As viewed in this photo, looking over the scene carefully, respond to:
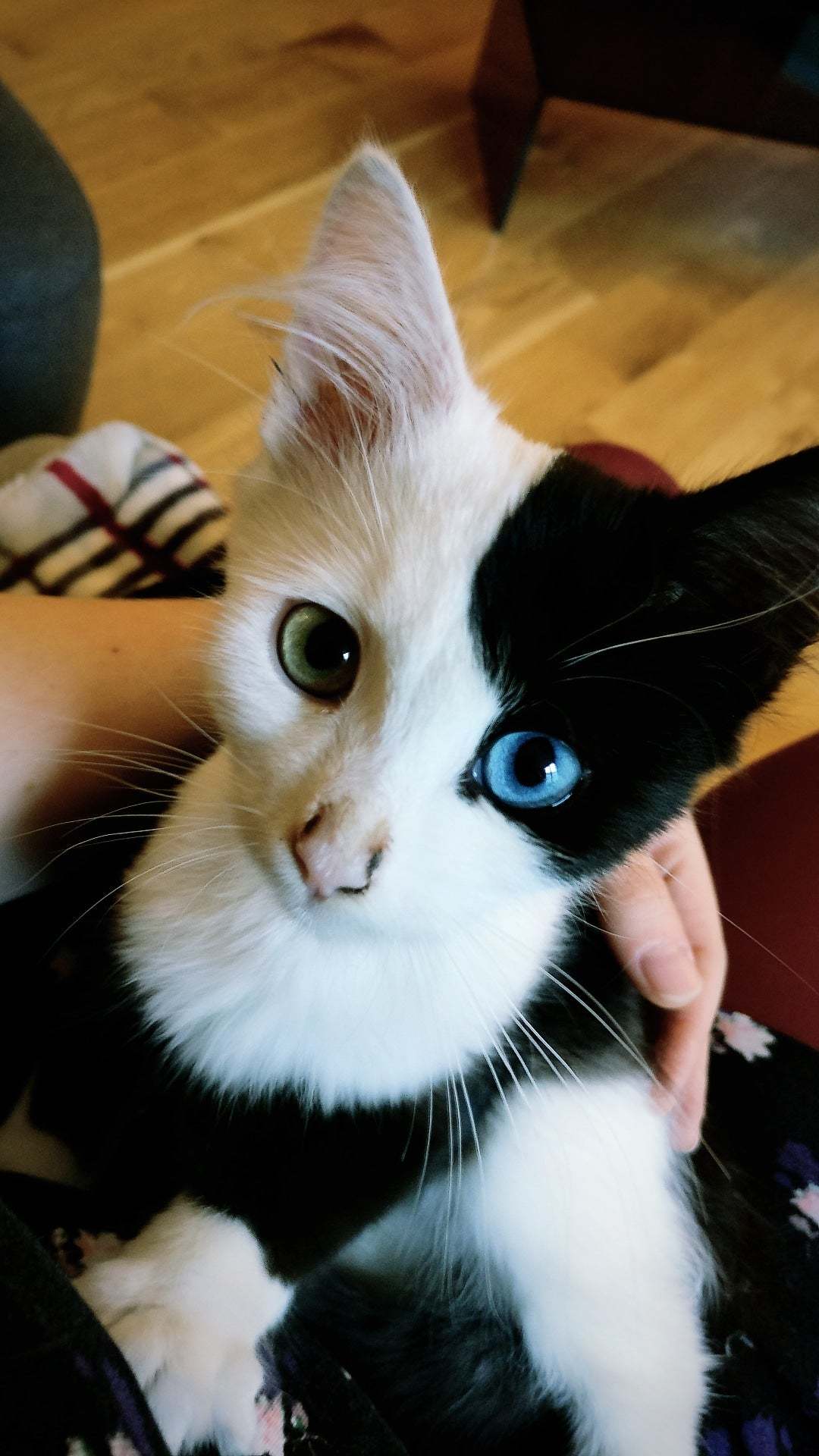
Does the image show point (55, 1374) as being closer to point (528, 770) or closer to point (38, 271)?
point (528, 770)

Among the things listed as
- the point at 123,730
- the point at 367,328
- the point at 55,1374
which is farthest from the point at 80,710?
the point at 55,1374

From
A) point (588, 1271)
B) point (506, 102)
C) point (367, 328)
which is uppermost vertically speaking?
point (367, 328)

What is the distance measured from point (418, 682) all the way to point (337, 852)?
13cm

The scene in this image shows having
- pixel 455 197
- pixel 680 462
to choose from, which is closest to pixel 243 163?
pixel 455 197

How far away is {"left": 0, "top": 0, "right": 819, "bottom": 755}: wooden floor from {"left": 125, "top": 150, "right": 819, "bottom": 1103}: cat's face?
4.29 feet

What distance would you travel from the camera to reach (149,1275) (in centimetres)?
72

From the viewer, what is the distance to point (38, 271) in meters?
1.23

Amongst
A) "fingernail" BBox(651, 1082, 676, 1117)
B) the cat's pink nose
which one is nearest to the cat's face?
the cat's pink nose

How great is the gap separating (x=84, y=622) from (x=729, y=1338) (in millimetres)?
921

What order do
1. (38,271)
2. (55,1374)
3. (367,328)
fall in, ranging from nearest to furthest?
(55,1374) → (367,328) → (38,271)

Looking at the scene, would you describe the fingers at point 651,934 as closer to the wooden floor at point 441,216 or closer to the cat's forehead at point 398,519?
the cat's forehead at point 398,519

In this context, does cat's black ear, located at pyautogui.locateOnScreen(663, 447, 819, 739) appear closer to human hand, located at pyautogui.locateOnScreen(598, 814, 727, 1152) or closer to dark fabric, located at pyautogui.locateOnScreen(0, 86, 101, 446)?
human hand, located at pyautogui.locateOnScreen(598, 814, 727, 1152)

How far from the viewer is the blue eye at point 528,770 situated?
2.23 feet

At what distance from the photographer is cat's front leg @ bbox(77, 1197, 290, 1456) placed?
68cm
